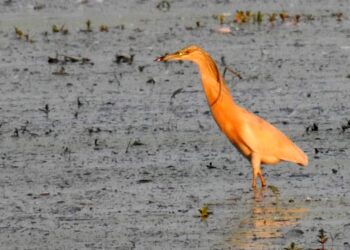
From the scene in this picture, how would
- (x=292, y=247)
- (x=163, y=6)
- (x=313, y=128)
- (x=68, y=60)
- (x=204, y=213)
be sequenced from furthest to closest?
(x=163, y=6), (x=68, y=60), (x=313, y=128), (x=204, y=213), (x=292, y=247)

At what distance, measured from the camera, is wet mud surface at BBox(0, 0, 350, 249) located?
8312 mm

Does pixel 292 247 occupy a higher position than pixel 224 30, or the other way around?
pixel 224 30

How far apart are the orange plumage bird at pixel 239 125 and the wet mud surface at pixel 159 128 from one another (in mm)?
200

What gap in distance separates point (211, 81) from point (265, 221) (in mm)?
1903

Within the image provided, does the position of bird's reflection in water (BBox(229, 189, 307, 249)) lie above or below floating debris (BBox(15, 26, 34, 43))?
below

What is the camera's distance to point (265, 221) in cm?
848

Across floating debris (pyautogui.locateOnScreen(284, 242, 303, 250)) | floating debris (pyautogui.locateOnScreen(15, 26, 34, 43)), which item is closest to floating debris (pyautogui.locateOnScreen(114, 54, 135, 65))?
floating debris (pyautogui.locateOnScreen(15, 26, 34, 43))

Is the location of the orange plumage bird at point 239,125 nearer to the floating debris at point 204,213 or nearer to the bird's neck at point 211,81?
the bird's neck at point 211,81

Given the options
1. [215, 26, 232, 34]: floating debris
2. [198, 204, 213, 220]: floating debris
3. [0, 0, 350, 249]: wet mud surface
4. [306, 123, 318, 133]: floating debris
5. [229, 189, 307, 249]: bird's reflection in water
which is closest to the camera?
[229, 189, 307, 249]: bird's reflection in water

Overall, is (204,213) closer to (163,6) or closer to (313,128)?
(313,128)

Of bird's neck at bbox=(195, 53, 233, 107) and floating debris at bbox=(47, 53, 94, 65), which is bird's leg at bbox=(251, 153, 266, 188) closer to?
bird's neck at bbox=(195, 53, 233, 107)

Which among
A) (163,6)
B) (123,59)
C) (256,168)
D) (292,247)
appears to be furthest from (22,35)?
(292,247)

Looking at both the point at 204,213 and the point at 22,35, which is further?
the point at 22,35

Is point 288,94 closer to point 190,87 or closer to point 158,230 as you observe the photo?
point 190,87
